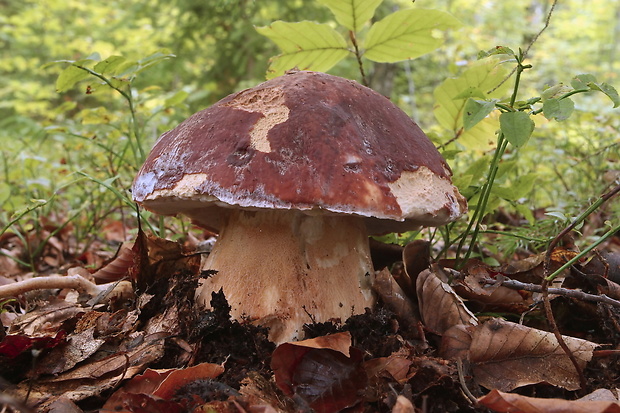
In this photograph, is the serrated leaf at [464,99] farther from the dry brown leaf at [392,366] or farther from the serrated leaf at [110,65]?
the serrated leaf at [110,65]

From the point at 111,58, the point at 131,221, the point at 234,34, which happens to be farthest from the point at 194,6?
the point at 111,58

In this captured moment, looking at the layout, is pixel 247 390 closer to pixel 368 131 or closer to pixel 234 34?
pixel 368 131

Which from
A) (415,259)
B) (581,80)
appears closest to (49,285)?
(415,259)

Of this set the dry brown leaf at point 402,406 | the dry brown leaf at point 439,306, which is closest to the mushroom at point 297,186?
the dry brown leaf at point 439,306

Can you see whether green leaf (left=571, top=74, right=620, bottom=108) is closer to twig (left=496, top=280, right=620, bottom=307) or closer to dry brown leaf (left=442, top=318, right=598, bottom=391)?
twig (left=496, top=280, right=620, bottom=307)

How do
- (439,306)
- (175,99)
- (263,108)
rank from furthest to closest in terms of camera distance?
(175,99) → (439,306) → (263,108)

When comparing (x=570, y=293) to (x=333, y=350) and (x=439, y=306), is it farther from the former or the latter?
(x=333, y=350)
